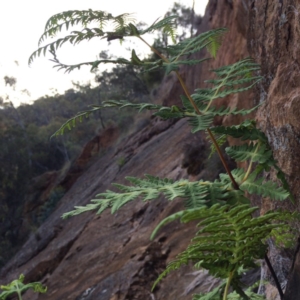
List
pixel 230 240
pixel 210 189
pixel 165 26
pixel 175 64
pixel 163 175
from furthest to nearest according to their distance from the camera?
pixel 163 175
pixel 165 26
pixel 175 64
pixel 210 189
pixel 230 240

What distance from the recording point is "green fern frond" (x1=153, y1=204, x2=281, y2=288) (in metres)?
1.20

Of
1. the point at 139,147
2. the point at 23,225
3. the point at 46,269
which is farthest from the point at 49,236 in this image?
the point at 23,225

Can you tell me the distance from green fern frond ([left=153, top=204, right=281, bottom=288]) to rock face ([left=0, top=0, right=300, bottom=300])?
0.87 ft

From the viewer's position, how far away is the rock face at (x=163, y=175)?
6.19 feet

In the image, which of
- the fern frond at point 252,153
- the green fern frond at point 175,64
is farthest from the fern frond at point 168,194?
the green fern frond at point 175,64

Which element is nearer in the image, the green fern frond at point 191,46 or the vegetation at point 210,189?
the vegetation at point 210,189

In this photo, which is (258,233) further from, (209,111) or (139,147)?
(139,147)

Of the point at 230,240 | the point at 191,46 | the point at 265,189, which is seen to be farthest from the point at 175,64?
the point at 230,240

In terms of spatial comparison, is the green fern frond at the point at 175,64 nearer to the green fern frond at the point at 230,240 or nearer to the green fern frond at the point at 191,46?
the green fern frond at the point at 191,46

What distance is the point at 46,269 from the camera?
1170 cm

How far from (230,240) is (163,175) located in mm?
9086

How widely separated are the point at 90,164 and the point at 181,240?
14928 millimetres

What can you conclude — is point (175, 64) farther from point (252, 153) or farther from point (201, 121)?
point (252, 153)

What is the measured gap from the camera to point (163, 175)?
1037 centimetres
